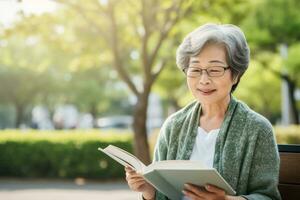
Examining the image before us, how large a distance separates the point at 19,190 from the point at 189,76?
8366mm

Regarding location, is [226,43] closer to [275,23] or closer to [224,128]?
[224,128]

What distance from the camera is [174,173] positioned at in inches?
90.2

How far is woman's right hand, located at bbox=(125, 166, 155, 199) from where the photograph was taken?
8.57 ft

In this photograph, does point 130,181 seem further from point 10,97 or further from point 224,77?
point 10,97

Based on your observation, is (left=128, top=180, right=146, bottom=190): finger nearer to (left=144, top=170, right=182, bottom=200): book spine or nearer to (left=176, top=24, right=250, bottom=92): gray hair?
(left=144, top=170, right=182, bottom=200): book spine

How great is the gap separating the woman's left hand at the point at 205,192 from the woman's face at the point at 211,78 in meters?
0.45

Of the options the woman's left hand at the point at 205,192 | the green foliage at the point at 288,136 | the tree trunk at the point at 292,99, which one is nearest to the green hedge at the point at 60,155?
the green foliage at the point at 288,136

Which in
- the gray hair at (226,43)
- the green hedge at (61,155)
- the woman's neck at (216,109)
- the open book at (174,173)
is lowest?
the green hedge at (61,155)

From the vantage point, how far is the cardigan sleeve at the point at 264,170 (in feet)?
8.07

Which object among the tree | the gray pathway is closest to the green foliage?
the tree

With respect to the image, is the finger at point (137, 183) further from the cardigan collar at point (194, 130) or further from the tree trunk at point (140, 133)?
the tree trunk at point (140, 133)

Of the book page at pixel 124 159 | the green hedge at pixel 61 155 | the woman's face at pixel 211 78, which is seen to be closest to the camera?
the book page at pixel 124 159

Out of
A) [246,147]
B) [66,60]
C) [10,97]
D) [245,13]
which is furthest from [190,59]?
[10,97]

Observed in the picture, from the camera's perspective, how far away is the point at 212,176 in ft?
7.24
